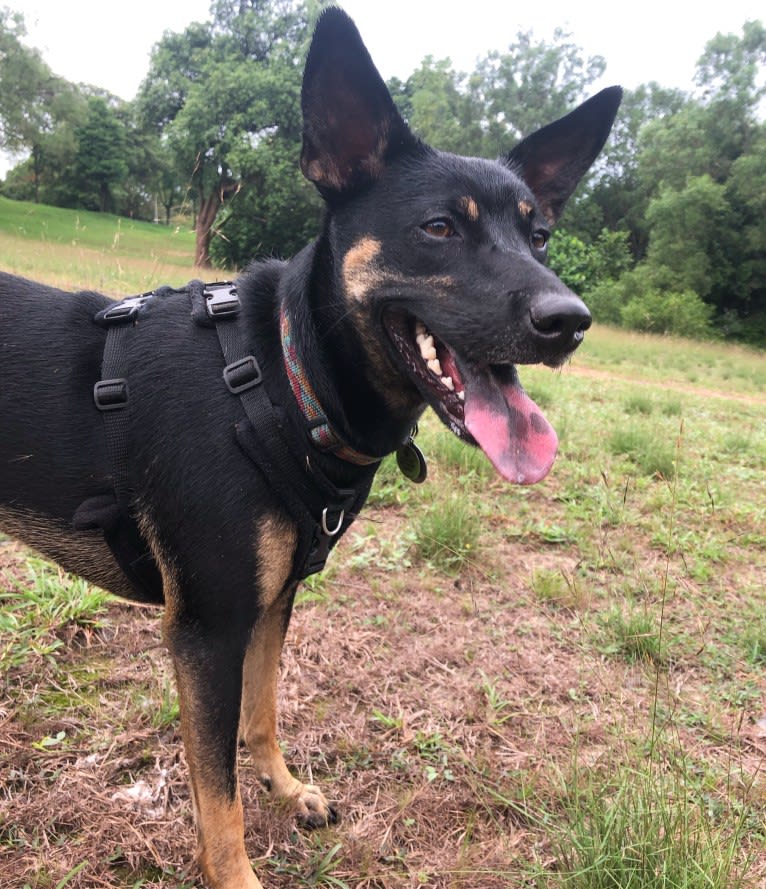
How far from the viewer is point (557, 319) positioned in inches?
60.5

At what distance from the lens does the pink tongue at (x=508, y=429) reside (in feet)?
5.33

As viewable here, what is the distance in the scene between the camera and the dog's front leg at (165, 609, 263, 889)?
1608mm

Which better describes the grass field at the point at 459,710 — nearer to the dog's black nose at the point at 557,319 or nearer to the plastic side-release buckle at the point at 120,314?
the dog's black nose at the point at 557,319

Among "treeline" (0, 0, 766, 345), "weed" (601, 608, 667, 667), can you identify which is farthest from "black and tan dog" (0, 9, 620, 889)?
"treeline" (0, 0, 766, 345)

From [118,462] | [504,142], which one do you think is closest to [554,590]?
[118,462]

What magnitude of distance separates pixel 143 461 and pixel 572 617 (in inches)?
88.0

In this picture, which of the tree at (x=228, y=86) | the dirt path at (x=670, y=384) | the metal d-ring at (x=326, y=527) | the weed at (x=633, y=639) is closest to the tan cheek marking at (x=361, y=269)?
the metal d-ring at (x=326, y=527)

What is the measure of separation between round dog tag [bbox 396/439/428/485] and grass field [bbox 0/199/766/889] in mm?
449

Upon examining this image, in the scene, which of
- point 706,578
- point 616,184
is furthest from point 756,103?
point 706,578

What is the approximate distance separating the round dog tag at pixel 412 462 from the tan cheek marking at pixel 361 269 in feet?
1.78

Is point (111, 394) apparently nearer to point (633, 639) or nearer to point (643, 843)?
point (643, 843)

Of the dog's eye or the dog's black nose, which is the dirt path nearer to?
the dog's eye

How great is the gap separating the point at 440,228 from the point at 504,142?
40.1 m

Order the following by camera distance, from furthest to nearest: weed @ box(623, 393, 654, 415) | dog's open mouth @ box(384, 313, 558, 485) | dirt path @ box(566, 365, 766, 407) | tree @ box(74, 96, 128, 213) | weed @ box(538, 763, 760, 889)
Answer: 1. tree @ box(74, 96, 128, 213)
2. dirt path @ box(566, 365, 766, 407)
3. weed @ box(623, 393, 654, 415)
4. dog's open mouth @ box(384, 313, 558, 485)
5. weed @ box(538, 763, 760, 889)
